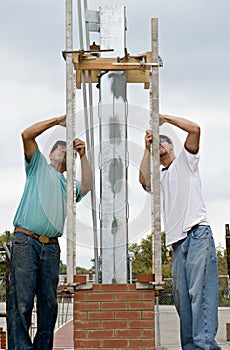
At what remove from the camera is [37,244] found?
4375 millimetres

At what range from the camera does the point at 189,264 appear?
4098 millimetres

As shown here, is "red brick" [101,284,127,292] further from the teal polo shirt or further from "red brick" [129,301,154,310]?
the teal polo shirt

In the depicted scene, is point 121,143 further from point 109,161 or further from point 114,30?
point 114,30

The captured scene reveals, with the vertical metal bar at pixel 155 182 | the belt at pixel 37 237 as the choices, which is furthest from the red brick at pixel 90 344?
the belt at pixel 37 237

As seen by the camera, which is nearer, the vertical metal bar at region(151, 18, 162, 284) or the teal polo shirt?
the vertical metal bar at region(151, 18, 162, 284)

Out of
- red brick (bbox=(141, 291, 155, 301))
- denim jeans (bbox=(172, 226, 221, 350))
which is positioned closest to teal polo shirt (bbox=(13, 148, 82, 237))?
red brick (bbox=(141, 291, 155, 301))

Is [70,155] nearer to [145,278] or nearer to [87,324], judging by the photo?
[145,278]

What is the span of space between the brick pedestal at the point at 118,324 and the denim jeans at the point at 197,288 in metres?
0.19

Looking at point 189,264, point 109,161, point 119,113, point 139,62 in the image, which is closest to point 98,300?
point 189,264

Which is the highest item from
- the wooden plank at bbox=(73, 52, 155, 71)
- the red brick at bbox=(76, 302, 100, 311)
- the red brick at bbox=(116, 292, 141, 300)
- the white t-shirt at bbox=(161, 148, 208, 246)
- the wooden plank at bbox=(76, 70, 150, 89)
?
the wooden plank at bbox=(73, 52, 155, 71)

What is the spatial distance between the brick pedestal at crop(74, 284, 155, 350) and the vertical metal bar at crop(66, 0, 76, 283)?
22cm

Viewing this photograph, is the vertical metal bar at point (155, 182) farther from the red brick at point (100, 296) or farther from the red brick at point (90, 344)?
the red brick at point (90, 344)

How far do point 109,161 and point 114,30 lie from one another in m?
0.83

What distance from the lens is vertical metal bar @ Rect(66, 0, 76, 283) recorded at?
4.30m
